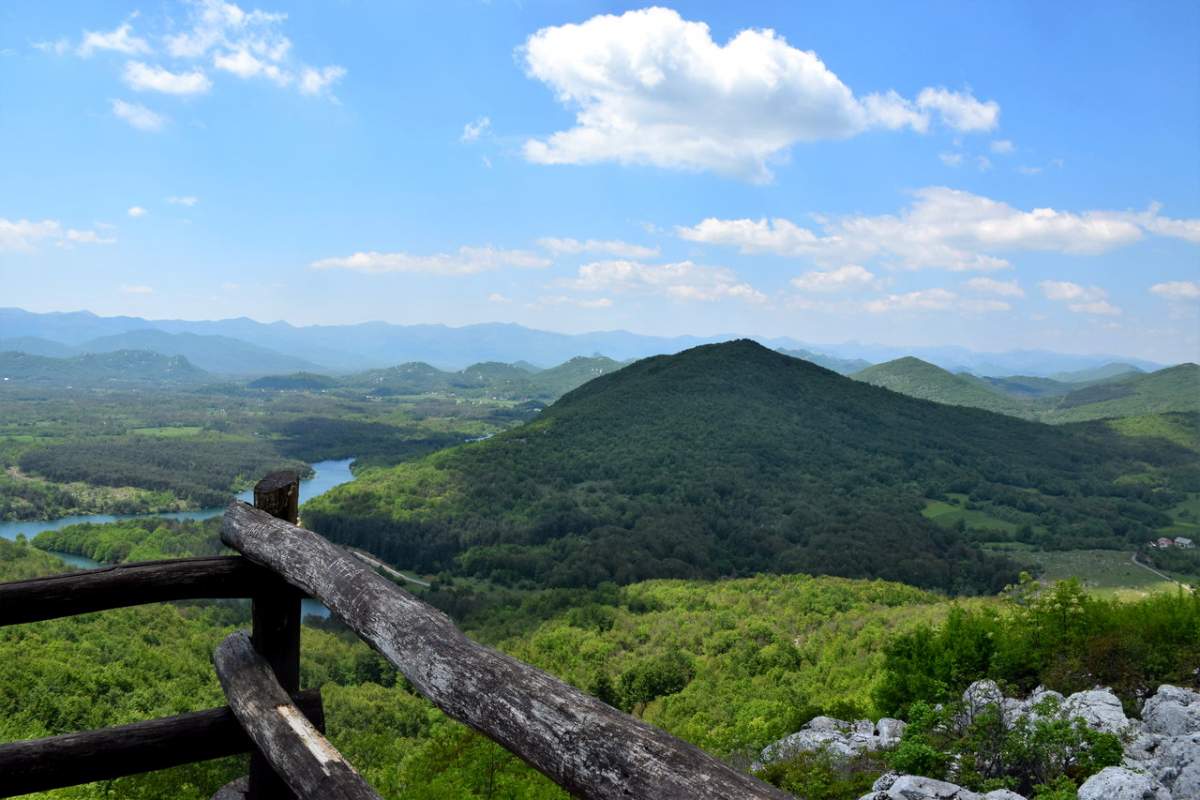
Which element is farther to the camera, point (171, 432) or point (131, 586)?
point (171, 432)

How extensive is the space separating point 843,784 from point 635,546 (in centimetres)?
7971

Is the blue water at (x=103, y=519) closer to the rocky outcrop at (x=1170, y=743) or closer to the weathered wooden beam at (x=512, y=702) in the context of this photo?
the rocky outcrop at (x=1170, y=743)

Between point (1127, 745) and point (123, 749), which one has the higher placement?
point (123, 749)

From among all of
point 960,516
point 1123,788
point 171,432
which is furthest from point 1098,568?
point 171,432

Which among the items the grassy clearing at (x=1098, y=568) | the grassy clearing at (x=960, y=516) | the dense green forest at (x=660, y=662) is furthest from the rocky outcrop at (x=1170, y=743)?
the grassy clearing at (x=960, y=516)

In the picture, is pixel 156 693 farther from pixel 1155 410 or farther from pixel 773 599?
pixel 1155 410

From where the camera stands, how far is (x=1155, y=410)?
19188cm

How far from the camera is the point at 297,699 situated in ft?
9.68

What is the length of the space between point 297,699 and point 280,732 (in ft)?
1.85

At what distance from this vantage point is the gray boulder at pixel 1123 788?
18.0 ft

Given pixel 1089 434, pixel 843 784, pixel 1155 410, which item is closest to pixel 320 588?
pixel 843 784

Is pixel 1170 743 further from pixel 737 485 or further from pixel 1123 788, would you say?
pixel 737 485

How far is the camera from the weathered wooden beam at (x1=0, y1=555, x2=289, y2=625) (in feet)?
8.49

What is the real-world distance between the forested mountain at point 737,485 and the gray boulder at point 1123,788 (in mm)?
75021
